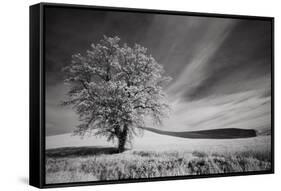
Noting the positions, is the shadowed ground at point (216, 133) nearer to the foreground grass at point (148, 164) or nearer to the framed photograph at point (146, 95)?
the framed photograph at point (146, 95)

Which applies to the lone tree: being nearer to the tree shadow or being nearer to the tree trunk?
the tree trunk

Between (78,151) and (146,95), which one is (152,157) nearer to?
(146,95)

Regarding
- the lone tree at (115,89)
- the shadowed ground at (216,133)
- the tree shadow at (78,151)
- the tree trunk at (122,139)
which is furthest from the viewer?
the shadowed ground at (216,133)

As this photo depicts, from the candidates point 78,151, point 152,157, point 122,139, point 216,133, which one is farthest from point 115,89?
point 216,133

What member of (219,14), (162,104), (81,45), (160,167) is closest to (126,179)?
(160,167)

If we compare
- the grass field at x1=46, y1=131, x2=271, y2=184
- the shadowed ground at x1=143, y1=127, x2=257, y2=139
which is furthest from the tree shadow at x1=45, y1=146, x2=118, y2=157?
the shadowed ground at x1=143, y1=127, x2=257, y2=139

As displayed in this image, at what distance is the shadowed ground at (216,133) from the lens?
9.12 m

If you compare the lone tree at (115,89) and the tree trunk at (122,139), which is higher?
the lone tree at (115,89)

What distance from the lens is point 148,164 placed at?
8.90 m

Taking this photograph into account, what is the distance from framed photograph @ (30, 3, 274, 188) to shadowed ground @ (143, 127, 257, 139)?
0.02m

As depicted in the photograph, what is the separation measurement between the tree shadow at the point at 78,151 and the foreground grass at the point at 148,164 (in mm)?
43

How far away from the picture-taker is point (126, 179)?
8.73m

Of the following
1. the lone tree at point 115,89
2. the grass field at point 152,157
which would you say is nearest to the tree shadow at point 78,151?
the grass field at point 152,157

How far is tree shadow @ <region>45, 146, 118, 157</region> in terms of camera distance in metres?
8.32
